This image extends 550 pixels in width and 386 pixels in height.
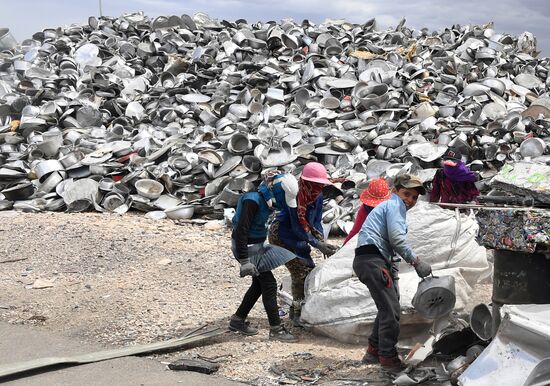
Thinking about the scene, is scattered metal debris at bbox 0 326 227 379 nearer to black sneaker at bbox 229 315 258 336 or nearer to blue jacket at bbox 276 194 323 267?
black sneaker at bbox 229 315 258 336

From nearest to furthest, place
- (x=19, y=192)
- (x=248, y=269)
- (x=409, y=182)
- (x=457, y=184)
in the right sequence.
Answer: (x=409, y=182)
(x=248, y=269)
(x=457, y=184)
(x=19, y=192)

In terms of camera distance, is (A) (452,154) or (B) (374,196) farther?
(A) (452,154)

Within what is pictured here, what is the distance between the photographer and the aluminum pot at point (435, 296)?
4156 millimetres

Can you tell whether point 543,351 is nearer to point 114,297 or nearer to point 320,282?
point 320,282

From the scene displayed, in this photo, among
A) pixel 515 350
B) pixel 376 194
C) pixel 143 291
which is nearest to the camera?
pixel 515 350

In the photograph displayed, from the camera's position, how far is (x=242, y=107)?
39.7 feet

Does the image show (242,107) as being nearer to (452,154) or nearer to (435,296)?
(452,154)

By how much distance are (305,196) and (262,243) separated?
468 mm

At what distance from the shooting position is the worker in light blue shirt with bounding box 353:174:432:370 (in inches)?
168

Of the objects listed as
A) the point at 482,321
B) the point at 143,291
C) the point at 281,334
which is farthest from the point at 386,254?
the point at 143,291

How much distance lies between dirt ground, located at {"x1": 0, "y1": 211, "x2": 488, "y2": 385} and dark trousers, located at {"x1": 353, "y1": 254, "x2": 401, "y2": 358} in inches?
8.1

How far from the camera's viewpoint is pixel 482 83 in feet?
40.4

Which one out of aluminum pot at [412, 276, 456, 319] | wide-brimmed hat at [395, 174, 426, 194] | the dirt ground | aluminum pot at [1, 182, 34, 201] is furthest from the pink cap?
aluminum pot at [1, 182, 34, 201]

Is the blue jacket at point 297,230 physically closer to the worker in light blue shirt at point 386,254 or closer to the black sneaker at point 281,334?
the black sneaker at point 281,334
